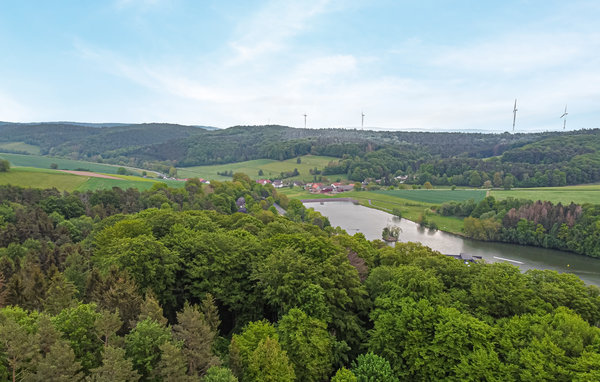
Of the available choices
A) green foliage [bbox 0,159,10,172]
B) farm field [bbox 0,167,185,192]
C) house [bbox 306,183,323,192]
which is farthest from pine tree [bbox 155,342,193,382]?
house [bbox 306,183,323,192]

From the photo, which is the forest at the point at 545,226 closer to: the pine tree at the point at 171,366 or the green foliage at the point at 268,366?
the green foliage at the point at 268,366

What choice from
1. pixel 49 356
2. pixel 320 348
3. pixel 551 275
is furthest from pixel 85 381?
pixel 551 275

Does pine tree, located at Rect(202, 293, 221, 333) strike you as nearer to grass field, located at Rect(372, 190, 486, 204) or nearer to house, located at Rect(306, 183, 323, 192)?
grass field, located at Rect(372, 190, 486, 204)

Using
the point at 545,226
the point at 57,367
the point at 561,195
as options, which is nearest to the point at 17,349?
the point at 57,367

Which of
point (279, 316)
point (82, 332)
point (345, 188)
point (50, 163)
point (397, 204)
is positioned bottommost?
point (397, 204)

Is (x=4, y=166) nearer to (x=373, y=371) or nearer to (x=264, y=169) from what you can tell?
(x=373, y=371)

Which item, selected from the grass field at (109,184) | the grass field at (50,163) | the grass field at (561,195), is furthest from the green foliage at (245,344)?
the grass field at (50,163)
